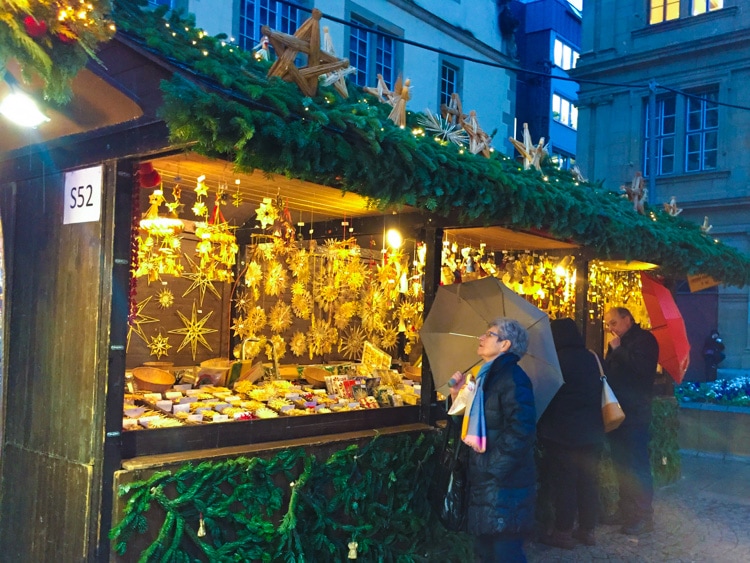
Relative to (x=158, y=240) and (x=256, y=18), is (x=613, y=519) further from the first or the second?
(x=256, y=18)

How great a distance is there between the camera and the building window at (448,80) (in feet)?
50.7

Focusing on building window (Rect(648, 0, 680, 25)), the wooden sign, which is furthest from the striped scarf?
building window (Rect(648, 0, 680, 25))

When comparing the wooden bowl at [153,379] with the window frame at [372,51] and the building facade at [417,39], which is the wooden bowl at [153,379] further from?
the window frame at [372,51]

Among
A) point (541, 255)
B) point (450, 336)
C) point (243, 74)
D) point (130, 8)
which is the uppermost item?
point (130, 8)

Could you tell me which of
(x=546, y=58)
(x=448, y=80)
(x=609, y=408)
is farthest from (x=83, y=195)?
(x=546, y=58)

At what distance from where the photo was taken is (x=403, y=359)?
9.25 metres

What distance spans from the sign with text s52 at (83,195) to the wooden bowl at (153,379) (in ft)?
5.86

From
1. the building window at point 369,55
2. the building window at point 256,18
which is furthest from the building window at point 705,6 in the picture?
the building window at point 256,18

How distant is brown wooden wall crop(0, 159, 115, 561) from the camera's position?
12.0ft

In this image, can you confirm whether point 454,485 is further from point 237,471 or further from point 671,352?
point 671,352

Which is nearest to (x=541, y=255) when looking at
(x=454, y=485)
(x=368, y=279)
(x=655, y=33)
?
(x=368, y=279)

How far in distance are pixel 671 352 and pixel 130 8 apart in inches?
274

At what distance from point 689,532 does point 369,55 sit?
401 inches

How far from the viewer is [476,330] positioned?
5.23 m
